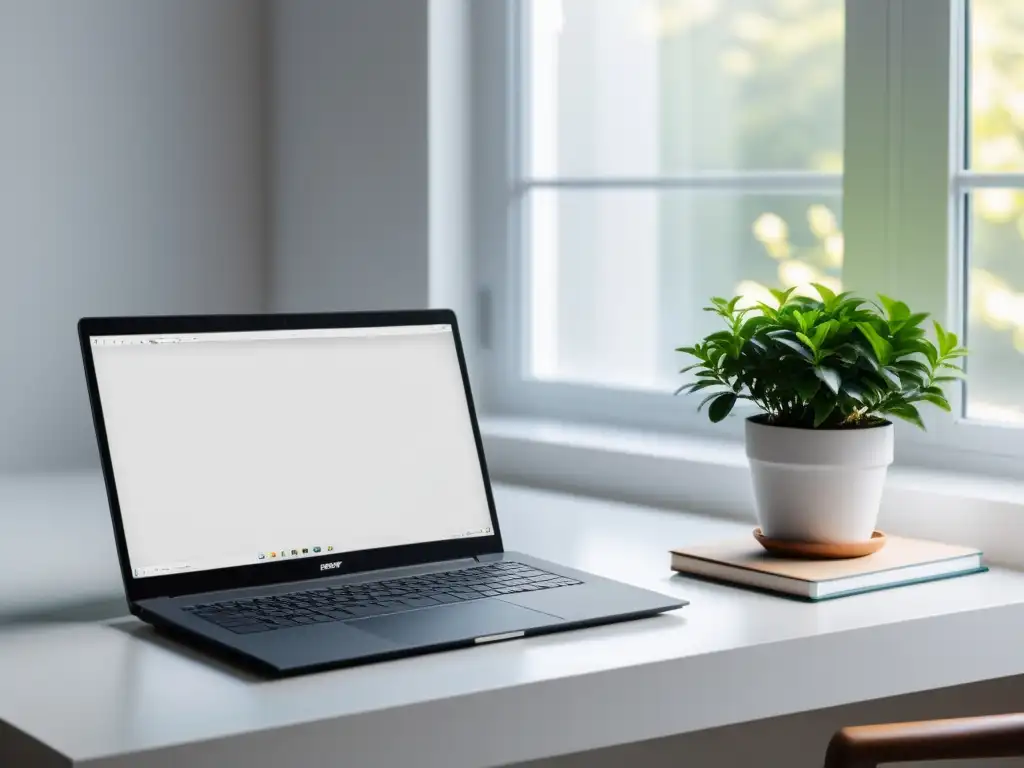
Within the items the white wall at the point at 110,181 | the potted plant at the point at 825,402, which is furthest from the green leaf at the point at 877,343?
the white wall at the point at 110,181

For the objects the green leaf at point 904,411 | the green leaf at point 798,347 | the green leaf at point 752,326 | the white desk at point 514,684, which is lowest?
the white desk at point 514,684

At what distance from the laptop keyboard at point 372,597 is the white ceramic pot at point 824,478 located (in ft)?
0.81

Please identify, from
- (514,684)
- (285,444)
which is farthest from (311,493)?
(514,684)

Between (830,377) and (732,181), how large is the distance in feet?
2.37

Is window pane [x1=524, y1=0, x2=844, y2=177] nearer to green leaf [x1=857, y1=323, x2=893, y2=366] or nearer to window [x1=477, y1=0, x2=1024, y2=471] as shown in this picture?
window [x1=477, y1=0, x2=1024, y2=471]

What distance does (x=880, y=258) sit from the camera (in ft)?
6.42

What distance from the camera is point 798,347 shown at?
1572 millimetres

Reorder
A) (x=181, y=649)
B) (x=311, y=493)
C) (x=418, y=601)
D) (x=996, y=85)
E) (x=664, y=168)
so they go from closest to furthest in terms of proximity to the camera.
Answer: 1. (x=181, y=649)
2. (x=418, y=601)
3. (x=311, y=493)
4. (x=996, y=85)
5. (x=664, y=168)

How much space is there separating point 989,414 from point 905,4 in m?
0.51

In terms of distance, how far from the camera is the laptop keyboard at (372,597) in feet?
4.42

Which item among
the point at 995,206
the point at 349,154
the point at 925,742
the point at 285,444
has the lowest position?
the point at 925,742

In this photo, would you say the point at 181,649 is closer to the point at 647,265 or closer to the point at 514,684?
the point at 514,684

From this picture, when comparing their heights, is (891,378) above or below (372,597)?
above

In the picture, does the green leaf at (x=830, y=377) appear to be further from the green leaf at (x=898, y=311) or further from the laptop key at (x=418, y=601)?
the laptop key at (x=418, y=601)
